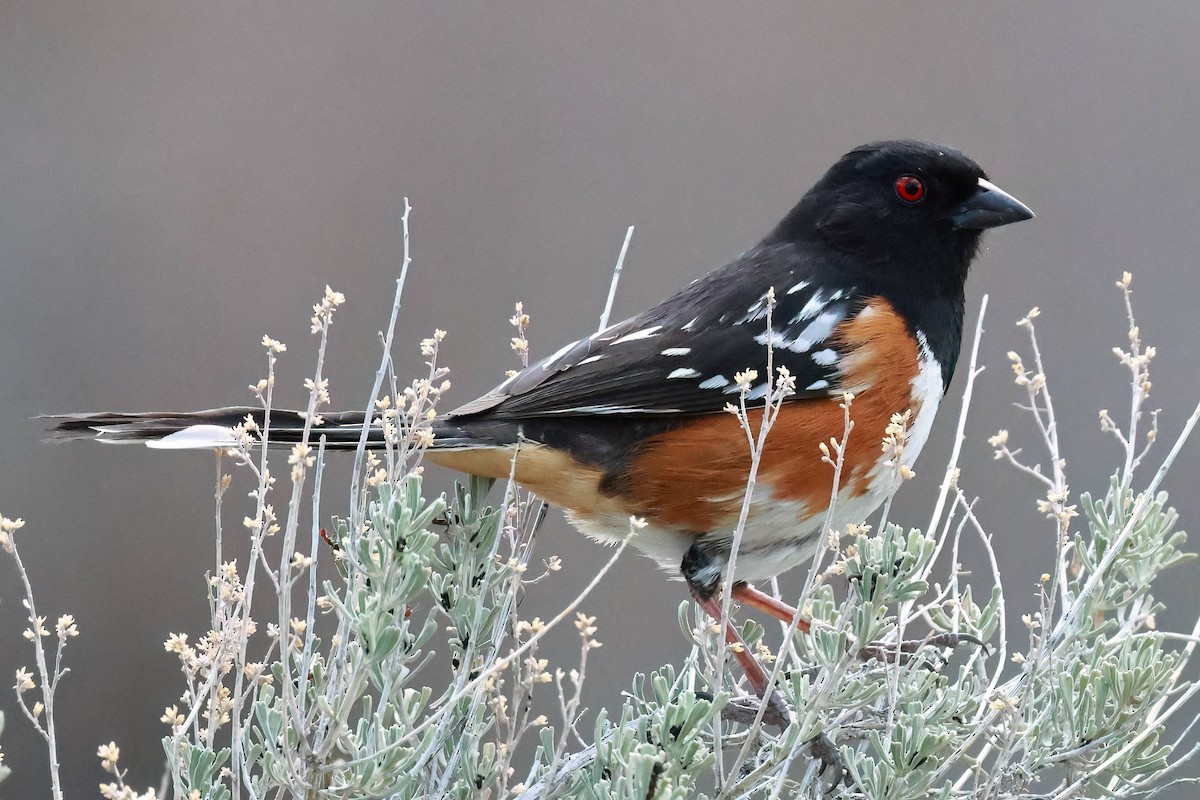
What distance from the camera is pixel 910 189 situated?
69.9 inches

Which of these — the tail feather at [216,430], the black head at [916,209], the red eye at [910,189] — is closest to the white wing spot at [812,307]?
the black head at [916,209]

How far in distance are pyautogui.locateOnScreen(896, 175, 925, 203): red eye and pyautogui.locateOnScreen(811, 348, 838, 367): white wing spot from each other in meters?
0.33

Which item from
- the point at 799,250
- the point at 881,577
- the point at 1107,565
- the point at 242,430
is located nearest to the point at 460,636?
the point at 242,430

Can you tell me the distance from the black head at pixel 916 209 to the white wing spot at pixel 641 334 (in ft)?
1.13

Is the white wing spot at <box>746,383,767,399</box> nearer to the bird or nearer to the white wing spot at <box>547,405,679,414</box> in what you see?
the bird

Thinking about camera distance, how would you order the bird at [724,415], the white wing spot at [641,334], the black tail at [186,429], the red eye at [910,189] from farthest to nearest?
the red eye at [910,189], the white wing spot at [641,334], the bird at [724,415], the black tail at [186,429]

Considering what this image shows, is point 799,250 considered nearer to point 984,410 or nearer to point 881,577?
point 881,577

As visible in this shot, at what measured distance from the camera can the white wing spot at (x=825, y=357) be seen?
1.60 metres

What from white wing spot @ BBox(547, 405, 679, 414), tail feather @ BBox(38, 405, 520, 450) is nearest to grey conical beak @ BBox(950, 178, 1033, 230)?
white wing spot @ BBox(547, 405, 679, 414)

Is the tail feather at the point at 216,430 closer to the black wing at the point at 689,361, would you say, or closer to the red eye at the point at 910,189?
the black wing at the point at 689,361

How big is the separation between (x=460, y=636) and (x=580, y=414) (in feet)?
1.67

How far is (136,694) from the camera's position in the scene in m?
2.76

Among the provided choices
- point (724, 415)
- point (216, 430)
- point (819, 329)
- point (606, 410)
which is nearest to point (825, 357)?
point (819, 329)

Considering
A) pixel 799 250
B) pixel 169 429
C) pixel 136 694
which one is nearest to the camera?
pixel 169 429
